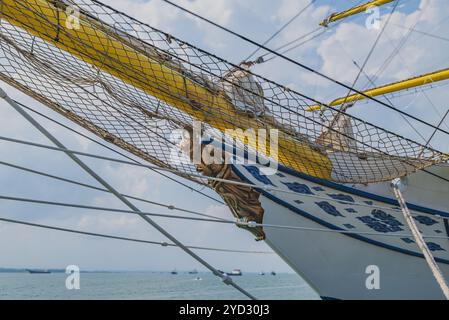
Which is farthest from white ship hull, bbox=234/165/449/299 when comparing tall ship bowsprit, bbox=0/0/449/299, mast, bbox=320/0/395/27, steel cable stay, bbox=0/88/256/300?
mast, bbox=320/0/395/27

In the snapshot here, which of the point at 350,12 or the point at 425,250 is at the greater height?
the point at 350,12

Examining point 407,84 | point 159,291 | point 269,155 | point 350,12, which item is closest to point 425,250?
point 269,155

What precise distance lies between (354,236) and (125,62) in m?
3.11

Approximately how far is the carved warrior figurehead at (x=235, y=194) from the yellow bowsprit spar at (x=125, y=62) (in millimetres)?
390

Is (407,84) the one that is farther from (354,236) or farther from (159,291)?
(159,291)

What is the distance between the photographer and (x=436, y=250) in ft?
17.0

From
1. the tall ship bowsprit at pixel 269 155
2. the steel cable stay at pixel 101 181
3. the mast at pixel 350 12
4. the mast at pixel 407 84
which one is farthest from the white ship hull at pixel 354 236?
the mast at pixel 350 12

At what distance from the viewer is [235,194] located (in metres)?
4.67

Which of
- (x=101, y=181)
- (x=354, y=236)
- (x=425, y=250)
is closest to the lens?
(x=101, y=181)

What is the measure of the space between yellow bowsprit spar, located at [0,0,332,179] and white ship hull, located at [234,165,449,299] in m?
0.68

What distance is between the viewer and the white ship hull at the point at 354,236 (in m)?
4.86

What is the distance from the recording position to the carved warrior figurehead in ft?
14.9
